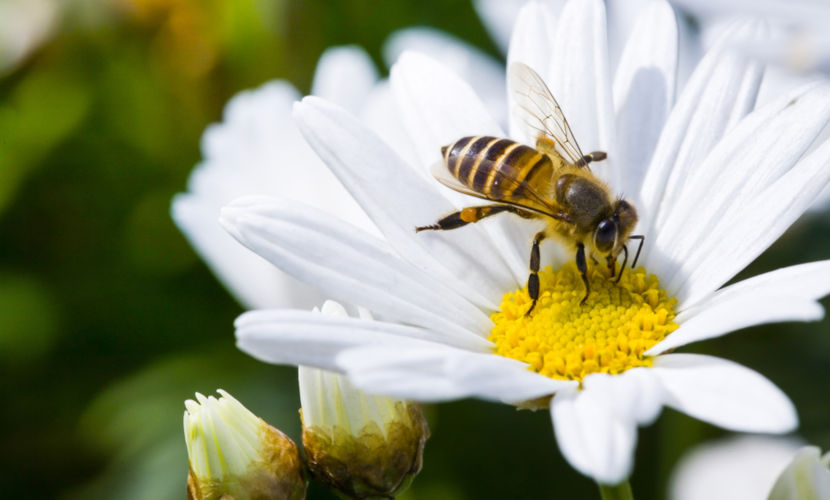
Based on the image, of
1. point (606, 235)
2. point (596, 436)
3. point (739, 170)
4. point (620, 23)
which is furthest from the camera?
point (620, 23)

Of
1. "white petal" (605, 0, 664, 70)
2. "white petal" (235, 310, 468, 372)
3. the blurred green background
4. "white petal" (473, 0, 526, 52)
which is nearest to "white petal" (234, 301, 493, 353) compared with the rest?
"white petal" (235, 310, 468, 372)

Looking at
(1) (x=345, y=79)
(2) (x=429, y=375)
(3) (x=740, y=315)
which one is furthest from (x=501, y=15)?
(2) (x=429, y=375)

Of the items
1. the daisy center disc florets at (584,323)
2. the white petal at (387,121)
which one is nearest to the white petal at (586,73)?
the daisy center disc florets at (584,323)

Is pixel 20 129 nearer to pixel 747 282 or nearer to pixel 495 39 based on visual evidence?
pixel 495 39

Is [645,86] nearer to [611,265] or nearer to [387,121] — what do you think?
[611,265]

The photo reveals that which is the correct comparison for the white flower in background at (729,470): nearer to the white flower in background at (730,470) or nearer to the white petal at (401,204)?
the white flower in background at (730,470)

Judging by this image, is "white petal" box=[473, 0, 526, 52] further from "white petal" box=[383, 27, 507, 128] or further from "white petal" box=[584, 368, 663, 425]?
"white petal" box=[584, 368, 663, 425]
